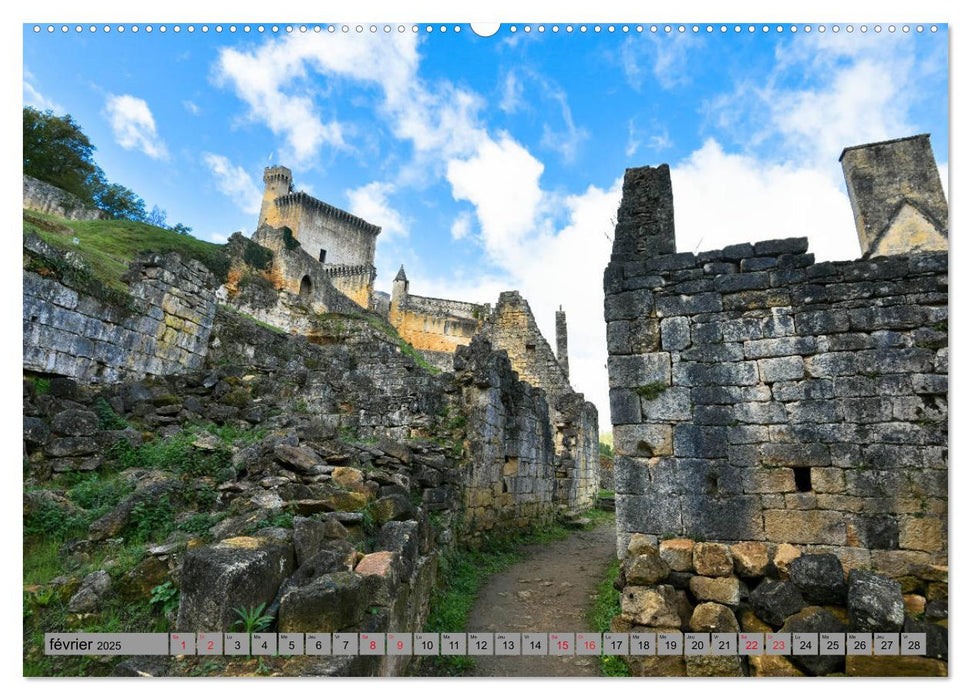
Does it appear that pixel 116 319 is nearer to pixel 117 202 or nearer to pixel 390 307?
pixel 117 202

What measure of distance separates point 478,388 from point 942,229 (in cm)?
652

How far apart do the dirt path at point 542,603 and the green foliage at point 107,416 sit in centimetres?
501

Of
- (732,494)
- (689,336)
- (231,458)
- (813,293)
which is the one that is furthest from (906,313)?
(231,458)

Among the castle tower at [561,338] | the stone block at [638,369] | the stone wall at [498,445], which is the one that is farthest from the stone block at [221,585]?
the castle tower at [561,338]

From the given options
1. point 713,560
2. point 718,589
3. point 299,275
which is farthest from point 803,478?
point 299,275

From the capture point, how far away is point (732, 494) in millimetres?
4215

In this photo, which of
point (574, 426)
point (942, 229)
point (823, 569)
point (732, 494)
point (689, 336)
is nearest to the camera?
point (823, 569)

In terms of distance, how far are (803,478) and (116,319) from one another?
28.7 feet

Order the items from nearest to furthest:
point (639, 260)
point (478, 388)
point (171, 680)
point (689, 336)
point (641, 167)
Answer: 1. point (171, 680)
2. point (689, 336)
3. point (639, 260)
4. point (641, 167)
5. point (478, 388)

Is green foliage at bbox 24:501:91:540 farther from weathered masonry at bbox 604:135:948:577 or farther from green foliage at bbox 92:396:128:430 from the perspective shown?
weathered masonry at bbox 604:135:948:577

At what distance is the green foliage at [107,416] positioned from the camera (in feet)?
19.7

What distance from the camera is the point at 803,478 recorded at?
4113 mm

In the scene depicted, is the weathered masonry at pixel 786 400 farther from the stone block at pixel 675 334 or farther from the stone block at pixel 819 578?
the stone block at pixel 819 578

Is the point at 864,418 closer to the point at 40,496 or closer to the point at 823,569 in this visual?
the point at 823,569
